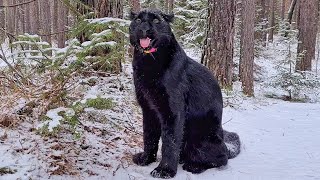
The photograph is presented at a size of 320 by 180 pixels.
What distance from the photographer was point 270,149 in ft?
13.8

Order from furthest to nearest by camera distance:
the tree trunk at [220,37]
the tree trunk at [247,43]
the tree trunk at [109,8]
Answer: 1. the tree trunk at [247,43]
2. the tree trunk at [220,37]
3. the tree trunk at [109,8]

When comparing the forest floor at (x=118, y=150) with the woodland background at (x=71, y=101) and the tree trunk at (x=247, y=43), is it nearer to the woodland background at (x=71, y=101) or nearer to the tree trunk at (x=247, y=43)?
the woodland background at (x=71, y=101)

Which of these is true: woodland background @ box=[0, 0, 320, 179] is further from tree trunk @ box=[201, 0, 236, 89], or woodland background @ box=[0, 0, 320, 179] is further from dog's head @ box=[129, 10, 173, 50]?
tree trunk @ box=[201, 0, 236, 89]

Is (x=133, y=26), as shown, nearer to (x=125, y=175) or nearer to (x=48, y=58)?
(x=48, y=58)

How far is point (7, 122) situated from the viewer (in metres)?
3.43

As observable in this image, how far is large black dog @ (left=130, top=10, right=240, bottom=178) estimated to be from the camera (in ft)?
10.1

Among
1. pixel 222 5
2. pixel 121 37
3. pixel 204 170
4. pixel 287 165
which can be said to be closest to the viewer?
pixel 204 170

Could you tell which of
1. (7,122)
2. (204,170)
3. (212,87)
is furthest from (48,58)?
(204,170)

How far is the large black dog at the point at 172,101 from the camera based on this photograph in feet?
10.1

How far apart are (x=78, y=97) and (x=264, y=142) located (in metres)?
2.45

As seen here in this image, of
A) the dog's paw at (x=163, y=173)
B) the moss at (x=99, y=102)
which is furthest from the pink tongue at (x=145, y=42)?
the dog's paw at (x=163, y=173)

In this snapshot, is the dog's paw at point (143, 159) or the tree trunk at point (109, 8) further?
the tree trunk at point (109, 8)

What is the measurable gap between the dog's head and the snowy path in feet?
3.92

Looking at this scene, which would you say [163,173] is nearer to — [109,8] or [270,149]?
[270,149]
